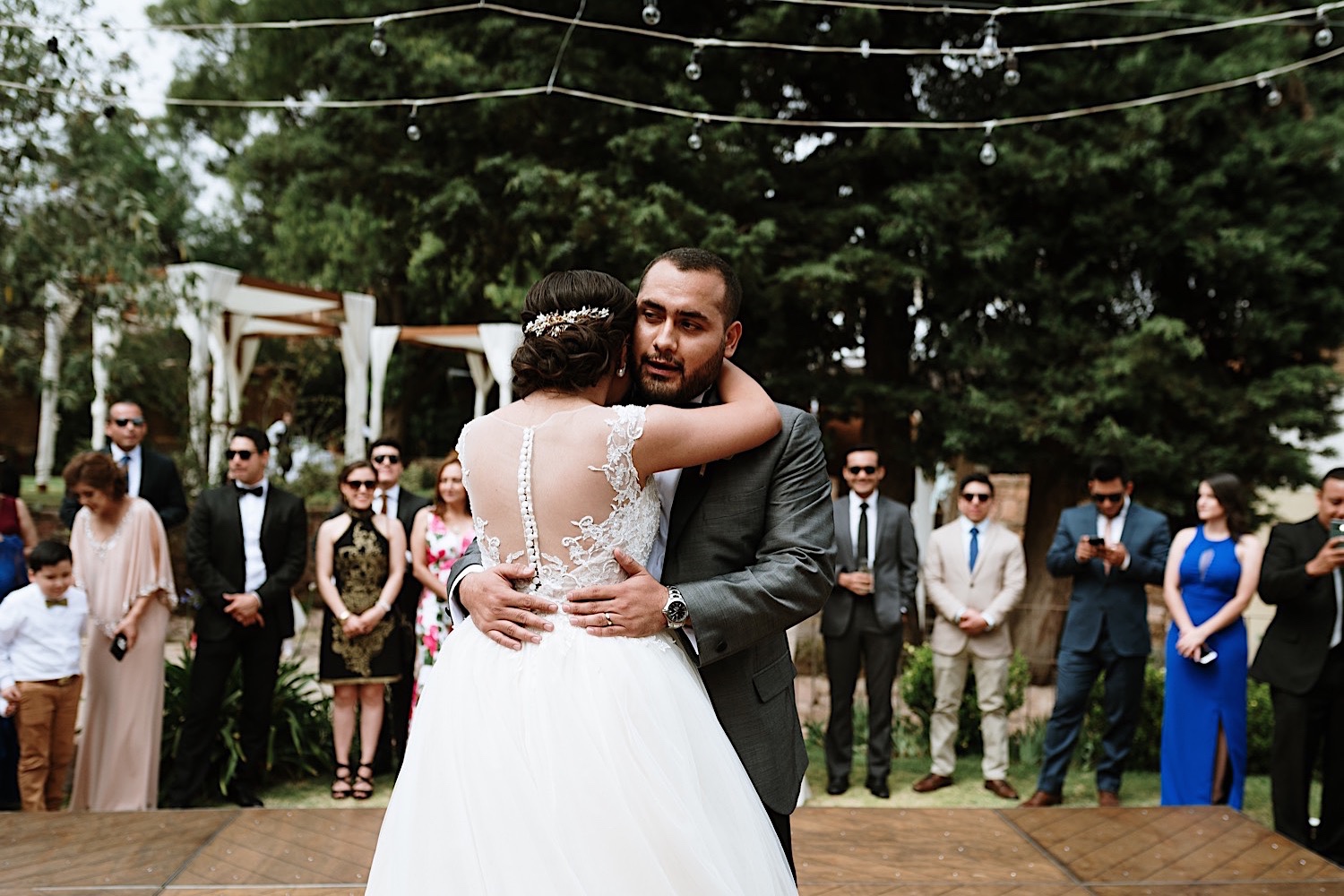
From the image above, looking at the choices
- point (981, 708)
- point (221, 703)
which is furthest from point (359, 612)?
point (981, 708)

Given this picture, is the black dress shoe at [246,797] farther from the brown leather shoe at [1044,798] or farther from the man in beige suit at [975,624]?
the brown leather shoe at [1044,798]

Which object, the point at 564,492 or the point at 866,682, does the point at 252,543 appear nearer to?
the point at 866,682

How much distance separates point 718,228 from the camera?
8.79m

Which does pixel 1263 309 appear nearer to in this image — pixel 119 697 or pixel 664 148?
pixel 664 148

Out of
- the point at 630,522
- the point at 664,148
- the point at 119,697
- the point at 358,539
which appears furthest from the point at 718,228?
the point at 630,522

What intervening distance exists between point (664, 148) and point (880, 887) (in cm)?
680

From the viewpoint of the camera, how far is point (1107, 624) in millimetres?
5973

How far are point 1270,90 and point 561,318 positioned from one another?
8.04 metres

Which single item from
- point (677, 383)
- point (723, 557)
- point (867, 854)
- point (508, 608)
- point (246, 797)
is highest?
point (677, 383)

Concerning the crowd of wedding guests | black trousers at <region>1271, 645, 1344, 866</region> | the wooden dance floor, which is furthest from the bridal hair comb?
black trousers at <region>1271, 645, 1344, 866</region>

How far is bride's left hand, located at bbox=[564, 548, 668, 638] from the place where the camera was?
2191mm

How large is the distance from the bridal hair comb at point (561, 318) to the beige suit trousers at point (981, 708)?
4865 mm

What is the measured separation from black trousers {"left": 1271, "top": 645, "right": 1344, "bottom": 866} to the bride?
161 inches

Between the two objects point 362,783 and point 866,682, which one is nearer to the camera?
point 362,783
